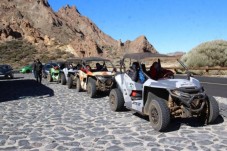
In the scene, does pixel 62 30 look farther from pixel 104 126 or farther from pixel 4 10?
pixel 104 126

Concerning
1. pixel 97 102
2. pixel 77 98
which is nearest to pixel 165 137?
pixel 97 102

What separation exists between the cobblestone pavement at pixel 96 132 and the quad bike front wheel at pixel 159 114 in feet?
0.63

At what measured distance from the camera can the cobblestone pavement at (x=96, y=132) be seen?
730 cm

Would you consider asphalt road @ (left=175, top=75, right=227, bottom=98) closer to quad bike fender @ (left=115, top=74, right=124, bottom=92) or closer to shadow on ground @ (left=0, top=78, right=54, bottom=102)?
quad bike fender @ (left=115, top=74, right=124, bottom=92)

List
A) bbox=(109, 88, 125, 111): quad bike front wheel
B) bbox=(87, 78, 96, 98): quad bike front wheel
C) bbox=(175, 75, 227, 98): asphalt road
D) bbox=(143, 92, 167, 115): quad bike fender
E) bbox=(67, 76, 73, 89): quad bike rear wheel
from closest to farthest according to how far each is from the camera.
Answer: bbox=(143, 92, 167, 115): quad bike fender → bbox=(109, 88, 125, 111): quad bike front wheel → bbox=(87, 78, 96, 98): quad bike front wheel → bbox=(175, 75, 227, 98): asphalt road → bbox=(67, 76, 73, 89): quad bike rear wheel

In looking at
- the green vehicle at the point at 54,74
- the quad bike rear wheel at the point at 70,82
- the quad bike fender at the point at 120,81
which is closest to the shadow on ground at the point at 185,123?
the quad bike fender at the point at 120,81

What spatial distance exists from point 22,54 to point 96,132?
69.9m

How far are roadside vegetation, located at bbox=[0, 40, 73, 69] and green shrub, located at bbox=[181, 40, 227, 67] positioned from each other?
38.0 meters

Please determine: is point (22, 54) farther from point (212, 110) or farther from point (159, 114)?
point (212, 110)

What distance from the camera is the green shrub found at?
41.2 meters

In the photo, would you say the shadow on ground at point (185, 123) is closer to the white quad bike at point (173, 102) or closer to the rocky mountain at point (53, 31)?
the white quad bike at point (173, 102)

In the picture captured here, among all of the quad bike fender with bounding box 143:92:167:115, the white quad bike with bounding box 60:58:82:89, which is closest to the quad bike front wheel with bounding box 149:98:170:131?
the quad bike fender with bounding box 143:92:167:115

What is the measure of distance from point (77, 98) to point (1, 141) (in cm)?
785

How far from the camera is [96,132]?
856 cm
